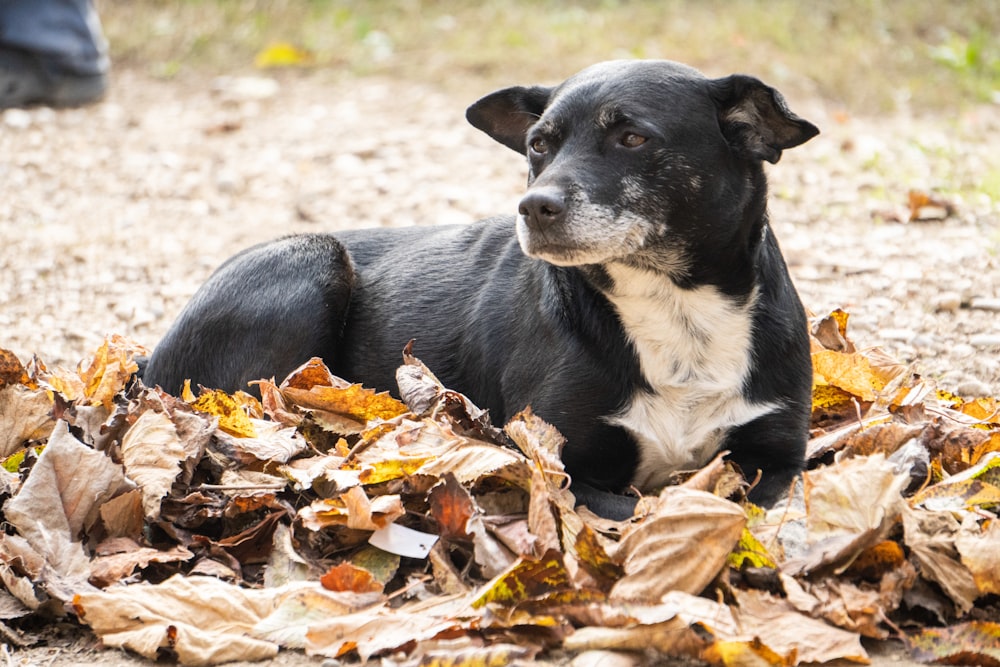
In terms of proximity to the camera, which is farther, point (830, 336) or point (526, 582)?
point (830, 336)

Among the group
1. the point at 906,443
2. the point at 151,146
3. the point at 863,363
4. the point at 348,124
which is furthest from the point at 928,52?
the point at 906,443

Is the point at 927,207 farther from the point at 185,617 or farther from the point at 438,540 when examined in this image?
the point at 185,617

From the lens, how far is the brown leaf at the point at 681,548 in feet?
7.60

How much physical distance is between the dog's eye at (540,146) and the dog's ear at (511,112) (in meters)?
0.26

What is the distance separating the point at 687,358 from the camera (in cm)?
313

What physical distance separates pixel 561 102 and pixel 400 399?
98 centimetres

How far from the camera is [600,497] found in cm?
296

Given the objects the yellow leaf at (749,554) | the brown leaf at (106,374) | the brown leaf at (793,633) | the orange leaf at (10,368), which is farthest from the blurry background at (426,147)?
the brown leaf at (793,633)

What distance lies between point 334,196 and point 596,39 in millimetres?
3531

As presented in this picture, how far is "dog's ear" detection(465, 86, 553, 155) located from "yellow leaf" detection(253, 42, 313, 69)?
5949 mm

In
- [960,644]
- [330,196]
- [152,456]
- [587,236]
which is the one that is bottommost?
[330,196]

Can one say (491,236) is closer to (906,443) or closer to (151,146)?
(906,443)

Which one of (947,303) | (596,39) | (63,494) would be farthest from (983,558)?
(596,39)

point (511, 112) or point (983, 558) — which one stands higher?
point (511, 112)
